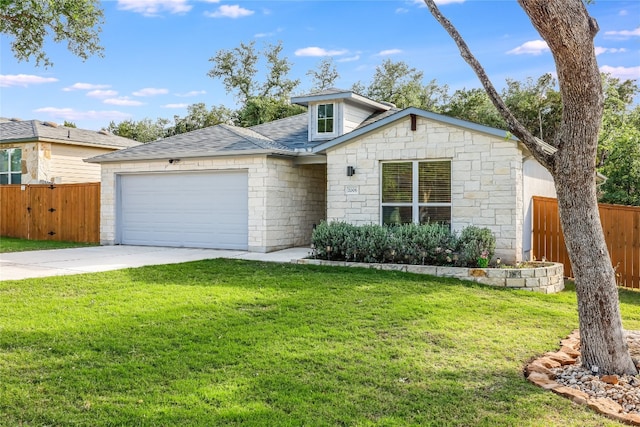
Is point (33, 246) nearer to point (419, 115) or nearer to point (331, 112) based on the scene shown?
point (331, 112)

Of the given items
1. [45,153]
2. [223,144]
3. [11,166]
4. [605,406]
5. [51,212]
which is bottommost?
[605,406]

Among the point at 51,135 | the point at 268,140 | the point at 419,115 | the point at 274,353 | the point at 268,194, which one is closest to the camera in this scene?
the point at 274,353

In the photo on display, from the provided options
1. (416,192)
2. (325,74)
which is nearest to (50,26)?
(416,192)

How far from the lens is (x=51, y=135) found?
20234mm

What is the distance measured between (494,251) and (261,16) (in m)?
11.5

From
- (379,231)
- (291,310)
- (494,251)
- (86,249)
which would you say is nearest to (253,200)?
(379,231)

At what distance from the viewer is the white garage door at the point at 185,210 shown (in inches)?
546

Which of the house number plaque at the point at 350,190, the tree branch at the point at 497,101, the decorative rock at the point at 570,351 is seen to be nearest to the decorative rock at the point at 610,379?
the decorative rock at the point at 570,351

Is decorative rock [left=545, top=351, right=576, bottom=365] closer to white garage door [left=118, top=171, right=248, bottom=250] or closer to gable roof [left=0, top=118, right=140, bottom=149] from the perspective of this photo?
white garage door [left=118, top=171, right=248, bottom=250]

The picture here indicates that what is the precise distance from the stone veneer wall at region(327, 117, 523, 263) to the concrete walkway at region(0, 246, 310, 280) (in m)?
1.98

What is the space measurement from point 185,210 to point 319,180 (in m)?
4.04

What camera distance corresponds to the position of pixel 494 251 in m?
10.5

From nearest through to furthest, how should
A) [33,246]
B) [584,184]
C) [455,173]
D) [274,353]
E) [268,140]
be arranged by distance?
[584,184] → [274,353] → [455,173] → [268,140] → [33,246]

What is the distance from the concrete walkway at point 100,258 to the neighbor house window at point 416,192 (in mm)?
2419
